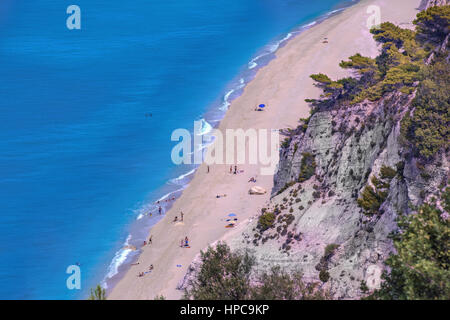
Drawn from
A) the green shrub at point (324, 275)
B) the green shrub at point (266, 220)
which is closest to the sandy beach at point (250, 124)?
the green shrub at point (266, 220)

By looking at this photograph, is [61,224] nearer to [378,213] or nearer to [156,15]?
[378,213]

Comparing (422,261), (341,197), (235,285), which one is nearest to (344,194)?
(341,197)

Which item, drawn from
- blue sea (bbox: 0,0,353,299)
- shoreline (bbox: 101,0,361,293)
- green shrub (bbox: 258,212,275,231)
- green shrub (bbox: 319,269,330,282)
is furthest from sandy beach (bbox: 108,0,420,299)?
green shrub (bbox: 319,269,330,282)

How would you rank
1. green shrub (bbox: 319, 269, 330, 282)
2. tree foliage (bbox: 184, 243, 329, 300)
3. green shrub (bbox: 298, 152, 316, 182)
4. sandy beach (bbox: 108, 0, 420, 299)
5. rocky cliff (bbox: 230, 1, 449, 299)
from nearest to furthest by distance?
tree foliage (bbox: 184, 243, 329, 300) → rocky cliff (bbox: 230, 1, 449, 299) → green shrub (bbox: 319, 269, 330, 282) → green shrub (bbox: 298, 152, 316, 182) → sandy beach (bbox: 108, 0, 420, 299)

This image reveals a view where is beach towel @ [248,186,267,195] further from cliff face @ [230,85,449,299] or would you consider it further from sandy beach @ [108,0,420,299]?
cliff face @ [230,85,449,299]

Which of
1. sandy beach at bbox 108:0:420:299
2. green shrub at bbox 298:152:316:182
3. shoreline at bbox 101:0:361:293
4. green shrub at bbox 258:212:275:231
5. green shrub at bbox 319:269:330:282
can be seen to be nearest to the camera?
green shrub at bbox 319:269:330:282

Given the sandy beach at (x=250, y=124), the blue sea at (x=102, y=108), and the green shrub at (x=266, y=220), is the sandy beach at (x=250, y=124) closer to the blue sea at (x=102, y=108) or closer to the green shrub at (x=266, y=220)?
the blue sea at (x=102, y=108)

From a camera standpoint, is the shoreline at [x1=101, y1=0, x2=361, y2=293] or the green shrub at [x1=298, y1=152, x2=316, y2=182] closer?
the green shrub at [x1=298, y1=152, x2=316, y2=182]
